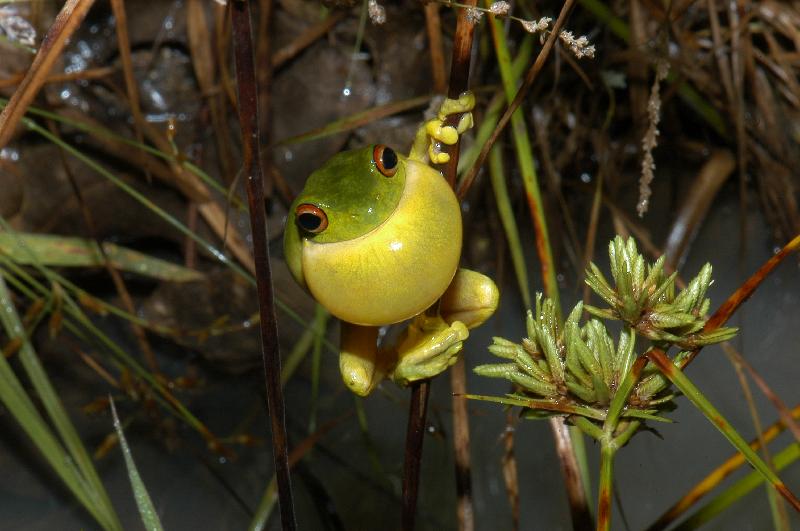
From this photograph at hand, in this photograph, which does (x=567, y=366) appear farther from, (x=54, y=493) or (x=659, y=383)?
(x=54, y=493)

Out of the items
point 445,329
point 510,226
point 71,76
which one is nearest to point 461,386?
point 510,226

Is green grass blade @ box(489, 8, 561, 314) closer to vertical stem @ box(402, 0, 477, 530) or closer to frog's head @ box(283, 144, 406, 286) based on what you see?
vertical stem @ box(402, 0, 477, 530)

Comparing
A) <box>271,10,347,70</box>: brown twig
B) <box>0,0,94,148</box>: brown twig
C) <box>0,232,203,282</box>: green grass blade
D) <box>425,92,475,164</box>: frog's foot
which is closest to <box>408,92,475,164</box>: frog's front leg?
<box>425,92,475,164</box>: frog's foot

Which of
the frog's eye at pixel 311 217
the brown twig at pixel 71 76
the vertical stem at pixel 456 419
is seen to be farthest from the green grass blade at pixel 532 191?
the brown twig at pixel 71 76

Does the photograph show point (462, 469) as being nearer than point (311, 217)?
No

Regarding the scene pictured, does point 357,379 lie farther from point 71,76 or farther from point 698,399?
point 71,76

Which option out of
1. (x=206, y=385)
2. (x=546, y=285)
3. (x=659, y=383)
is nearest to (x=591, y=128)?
(x=546, y=285)
